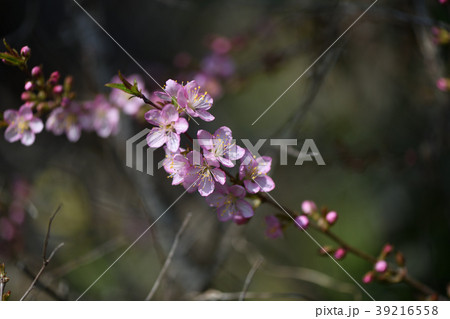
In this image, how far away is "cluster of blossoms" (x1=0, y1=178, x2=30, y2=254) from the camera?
2484mm

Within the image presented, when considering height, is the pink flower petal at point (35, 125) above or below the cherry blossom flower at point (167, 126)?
below

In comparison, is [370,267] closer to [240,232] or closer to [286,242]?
[286,242]

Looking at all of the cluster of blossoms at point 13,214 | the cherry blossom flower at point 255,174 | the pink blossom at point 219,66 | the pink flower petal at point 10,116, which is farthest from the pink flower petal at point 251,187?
the cluster of blossoms at point 13,214

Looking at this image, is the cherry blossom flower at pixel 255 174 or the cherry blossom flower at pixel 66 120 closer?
the cherry blossom flower at pixel 255 174

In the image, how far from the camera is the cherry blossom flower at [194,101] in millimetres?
1130

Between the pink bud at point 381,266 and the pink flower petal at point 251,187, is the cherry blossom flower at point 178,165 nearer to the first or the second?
the pink flower petal at point 251,187

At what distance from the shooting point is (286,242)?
3.21 metres

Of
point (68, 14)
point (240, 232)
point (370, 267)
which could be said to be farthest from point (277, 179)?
point (68, 14)

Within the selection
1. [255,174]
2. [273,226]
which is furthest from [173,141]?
[273,226]

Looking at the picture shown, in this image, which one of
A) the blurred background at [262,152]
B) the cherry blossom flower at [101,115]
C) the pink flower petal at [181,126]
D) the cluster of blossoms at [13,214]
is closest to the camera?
the pink flower petal at [181,126]

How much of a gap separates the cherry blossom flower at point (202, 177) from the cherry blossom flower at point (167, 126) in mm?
62

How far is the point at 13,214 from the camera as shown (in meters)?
2.68

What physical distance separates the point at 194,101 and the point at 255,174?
0.95 feet

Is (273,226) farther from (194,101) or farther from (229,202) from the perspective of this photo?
(194,101)
